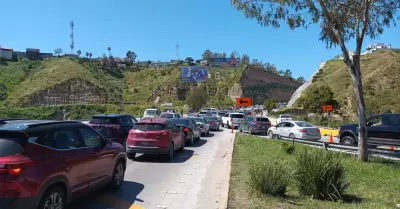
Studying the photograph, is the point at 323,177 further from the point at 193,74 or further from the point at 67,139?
the point at 193,74

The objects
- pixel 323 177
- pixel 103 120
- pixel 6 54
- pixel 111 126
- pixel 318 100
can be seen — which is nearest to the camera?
pixel 323 177

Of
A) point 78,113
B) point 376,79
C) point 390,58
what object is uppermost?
point 390,58

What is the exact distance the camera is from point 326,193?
7418 mm

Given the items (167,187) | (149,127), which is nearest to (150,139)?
(149,127)

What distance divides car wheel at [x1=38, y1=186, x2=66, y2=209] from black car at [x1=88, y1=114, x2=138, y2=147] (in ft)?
34.1

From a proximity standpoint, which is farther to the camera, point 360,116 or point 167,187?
point 360,116

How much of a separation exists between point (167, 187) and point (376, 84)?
62983mm

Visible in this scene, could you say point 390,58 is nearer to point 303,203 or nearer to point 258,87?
point 258,87

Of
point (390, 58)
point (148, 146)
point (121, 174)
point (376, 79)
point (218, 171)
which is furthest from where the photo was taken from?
point (390, 58)

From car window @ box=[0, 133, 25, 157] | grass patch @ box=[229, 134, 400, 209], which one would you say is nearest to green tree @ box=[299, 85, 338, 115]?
grass patch @ box=[229, 134, 400, 209]

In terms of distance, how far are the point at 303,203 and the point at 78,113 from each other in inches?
3222

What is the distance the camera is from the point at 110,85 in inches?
4845

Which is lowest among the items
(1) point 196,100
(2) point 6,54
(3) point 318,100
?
(1) point 196,100

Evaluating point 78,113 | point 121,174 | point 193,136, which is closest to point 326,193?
point 121,174
